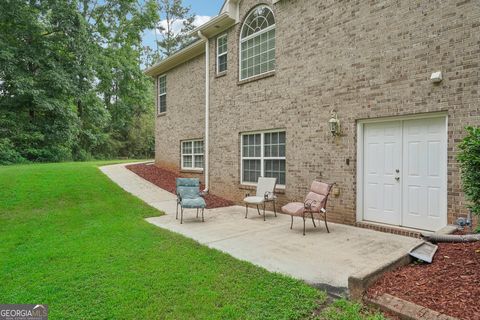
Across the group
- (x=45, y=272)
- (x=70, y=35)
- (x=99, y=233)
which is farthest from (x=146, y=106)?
(x=45, y=272)

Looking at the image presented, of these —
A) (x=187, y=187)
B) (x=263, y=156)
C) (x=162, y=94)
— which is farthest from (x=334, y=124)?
(x=162, y=94)

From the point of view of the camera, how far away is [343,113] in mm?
6938

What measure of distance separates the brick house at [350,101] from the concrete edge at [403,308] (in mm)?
3181

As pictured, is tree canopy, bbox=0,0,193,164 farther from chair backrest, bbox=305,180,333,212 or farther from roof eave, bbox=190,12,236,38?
chair backrest, bbox=305,180,333,212

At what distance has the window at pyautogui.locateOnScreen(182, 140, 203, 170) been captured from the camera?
12.7m

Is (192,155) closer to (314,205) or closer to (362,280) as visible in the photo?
(314,205)

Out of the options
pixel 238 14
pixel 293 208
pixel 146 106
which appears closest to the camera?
pixel 293 208

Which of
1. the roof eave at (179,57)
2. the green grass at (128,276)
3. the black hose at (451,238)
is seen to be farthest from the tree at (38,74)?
the black hose at (451,238)

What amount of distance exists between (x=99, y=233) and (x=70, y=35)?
788 inches

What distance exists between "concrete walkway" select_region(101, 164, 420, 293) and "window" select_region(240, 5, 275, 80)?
14.2ft

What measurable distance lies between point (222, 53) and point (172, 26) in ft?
87.5

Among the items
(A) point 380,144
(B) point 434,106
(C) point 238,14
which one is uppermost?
(C) point 238,14

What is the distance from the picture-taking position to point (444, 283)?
10.6 feet

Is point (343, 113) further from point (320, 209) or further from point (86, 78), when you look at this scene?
point (86, 78)
